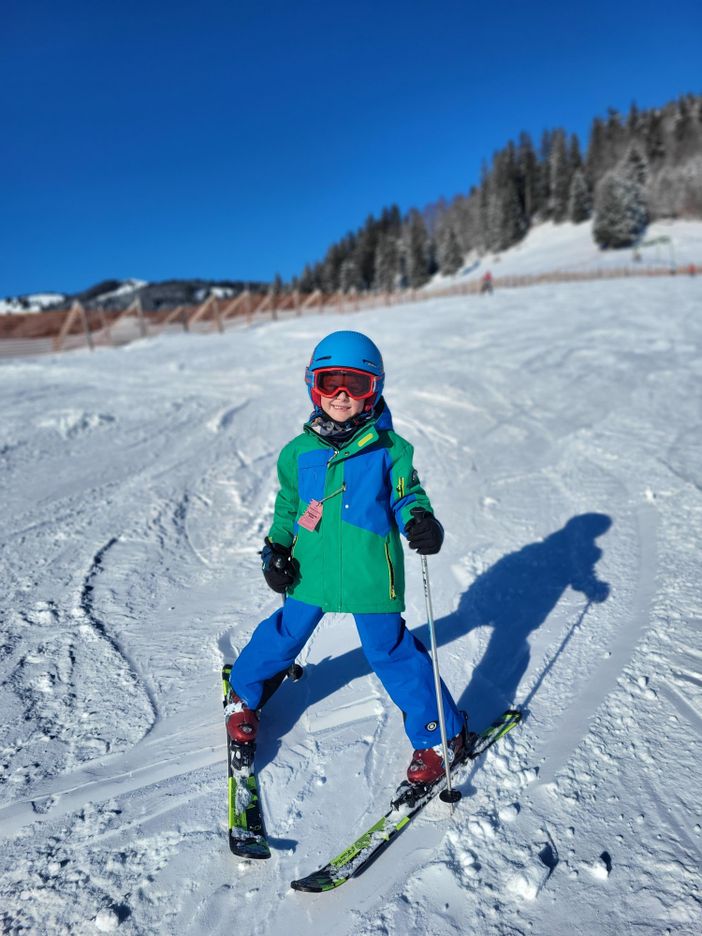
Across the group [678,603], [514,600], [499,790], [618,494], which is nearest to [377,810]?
[499,790]

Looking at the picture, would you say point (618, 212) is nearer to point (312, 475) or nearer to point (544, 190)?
point (544, 190)

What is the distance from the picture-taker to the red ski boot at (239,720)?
2.44 m

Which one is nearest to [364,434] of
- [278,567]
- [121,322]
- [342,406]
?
[342,406]

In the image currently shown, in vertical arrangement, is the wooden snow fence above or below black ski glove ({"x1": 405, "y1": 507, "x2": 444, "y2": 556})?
above

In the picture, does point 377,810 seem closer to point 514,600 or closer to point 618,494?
point 514,600

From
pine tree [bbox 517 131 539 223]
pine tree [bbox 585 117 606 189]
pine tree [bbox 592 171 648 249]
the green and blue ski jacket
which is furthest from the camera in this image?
pine tree [bbox 517 131 539 223]

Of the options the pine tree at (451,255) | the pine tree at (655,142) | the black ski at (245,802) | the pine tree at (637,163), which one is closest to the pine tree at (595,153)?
the pine tree at (655,142)

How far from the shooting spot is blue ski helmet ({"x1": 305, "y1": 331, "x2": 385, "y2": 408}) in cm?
238

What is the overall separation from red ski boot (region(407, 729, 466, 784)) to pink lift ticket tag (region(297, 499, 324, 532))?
1008mm

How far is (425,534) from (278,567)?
623mm

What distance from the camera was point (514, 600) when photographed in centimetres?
366

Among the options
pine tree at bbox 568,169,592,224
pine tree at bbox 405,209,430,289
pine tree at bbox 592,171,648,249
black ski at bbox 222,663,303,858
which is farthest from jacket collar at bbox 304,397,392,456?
pine tree at bbox 568,169,592,224

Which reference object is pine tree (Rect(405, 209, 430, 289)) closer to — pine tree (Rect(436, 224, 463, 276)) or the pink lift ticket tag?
pine tree (Rect(436, 224, 463, 276))

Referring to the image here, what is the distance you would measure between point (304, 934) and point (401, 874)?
37 cm
